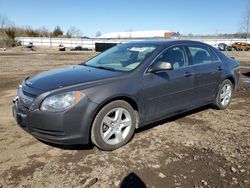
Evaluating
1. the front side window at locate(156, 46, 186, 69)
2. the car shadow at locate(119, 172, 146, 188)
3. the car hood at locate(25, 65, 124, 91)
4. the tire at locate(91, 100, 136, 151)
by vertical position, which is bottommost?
the car shadow at locate(119, 172, 146, 188)

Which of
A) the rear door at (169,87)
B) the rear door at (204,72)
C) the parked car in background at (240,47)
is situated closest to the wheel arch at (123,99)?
the rear door at (169,87)

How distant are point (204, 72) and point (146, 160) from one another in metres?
2.43

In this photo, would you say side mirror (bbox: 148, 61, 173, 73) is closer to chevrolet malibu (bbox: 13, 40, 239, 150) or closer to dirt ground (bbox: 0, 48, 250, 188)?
chevrolet malibu (bbox: 13, 40, 239, 150)

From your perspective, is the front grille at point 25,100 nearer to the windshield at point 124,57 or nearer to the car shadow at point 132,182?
the windshield at point 124,57

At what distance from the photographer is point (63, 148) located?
4207 millimetres

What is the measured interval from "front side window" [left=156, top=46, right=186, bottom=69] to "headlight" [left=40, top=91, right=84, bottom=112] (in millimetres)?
1721

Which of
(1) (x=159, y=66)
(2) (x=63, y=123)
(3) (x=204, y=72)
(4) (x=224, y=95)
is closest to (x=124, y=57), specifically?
(1) (x=159, y=66)

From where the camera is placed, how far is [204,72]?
5.46m

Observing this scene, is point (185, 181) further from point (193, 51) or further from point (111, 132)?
point (193, 51)

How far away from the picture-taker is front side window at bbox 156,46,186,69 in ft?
15.9

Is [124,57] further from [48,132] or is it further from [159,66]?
[48,132]

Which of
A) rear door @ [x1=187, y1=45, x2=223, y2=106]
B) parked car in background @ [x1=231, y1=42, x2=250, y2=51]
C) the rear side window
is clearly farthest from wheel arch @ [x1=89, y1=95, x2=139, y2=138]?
parked car in background @ [x1=231, y1=42, x2=250, y2=51]

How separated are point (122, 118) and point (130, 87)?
19.0 inches

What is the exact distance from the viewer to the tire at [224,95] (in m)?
6.11
